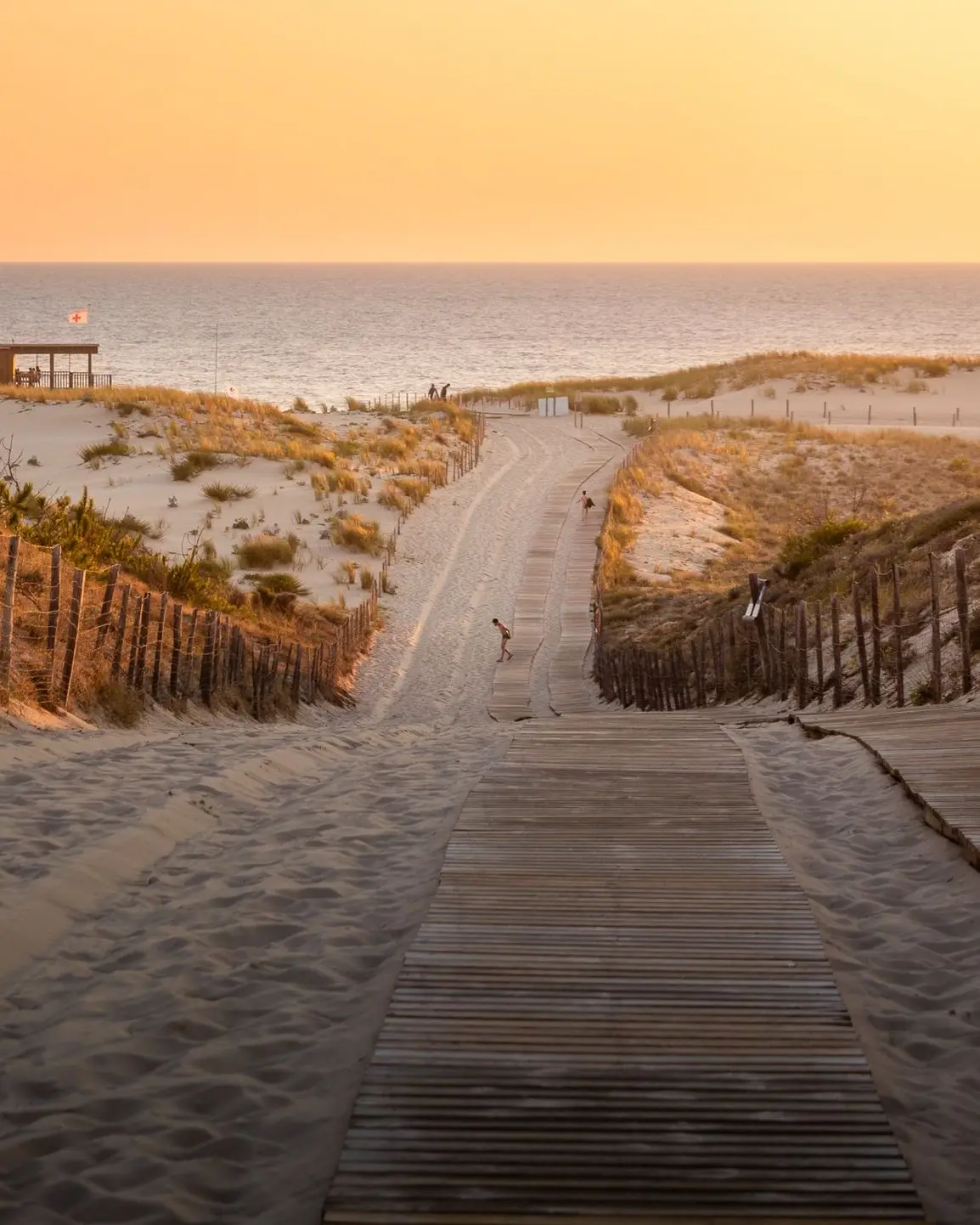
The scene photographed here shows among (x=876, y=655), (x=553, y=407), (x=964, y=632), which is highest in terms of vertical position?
(x=553, y=407)

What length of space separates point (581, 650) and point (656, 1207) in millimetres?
20883

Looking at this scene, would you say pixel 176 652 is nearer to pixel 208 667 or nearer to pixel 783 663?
pixel 208 667

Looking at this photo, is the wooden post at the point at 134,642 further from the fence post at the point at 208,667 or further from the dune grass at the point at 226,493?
the dune grass at the point at 226,493

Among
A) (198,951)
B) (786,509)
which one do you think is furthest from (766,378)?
(198,951)

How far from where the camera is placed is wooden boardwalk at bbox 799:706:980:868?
7.10 meters

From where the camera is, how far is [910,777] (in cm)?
805

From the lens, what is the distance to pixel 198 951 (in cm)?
616

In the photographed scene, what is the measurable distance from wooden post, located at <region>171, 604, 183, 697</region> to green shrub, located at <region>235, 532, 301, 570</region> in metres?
13.7

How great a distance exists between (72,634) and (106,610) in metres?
A: 1.03

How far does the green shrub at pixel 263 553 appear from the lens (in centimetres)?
→ 2934

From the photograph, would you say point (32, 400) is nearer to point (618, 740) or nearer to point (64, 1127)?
point (618, 740)

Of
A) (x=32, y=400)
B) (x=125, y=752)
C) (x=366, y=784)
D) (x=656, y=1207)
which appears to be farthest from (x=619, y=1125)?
(x=32, y=400)

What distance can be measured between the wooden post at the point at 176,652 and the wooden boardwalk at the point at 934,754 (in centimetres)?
721

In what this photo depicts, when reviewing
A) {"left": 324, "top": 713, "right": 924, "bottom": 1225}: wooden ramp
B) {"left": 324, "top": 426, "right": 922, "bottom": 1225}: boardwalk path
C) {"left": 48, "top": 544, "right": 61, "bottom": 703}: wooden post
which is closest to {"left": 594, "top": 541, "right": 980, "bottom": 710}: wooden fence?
{"left": 324, "top": 426, "right": 922, "bottom": 1225}: boardwalk path
